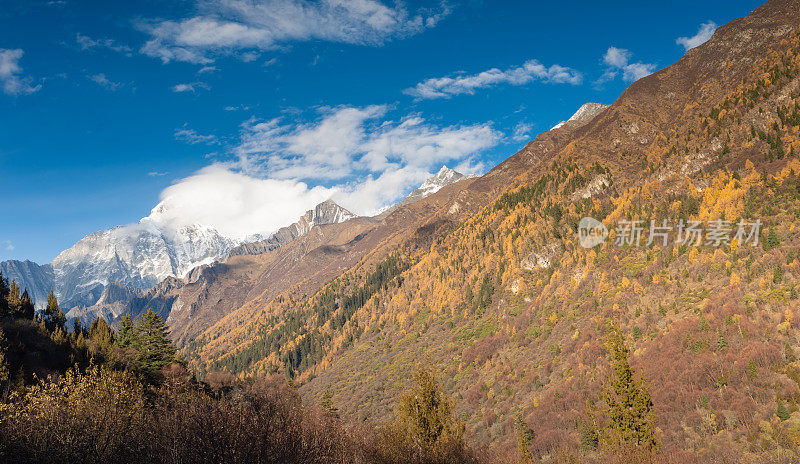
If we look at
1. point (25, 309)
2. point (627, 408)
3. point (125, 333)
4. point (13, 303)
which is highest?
point (13, 303)

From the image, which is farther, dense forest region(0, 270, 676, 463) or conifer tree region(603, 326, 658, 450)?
conifer tree region(603, 326, 658, 450)

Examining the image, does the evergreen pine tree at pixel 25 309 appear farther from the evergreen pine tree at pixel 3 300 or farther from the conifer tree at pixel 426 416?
the conifer tree at pixel 426 416

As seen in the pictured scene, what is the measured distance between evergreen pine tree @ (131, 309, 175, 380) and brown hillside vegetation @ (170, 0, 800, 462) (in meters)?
47.1

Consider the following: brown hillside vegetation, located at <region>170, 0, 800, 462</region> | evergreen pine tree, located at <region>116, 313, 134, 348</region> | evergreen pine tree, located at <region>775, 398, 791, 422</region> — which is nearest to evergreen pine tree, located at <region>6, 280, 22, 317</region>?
evergreen pine tree, located at <region>116, 313, 134, 348</region>

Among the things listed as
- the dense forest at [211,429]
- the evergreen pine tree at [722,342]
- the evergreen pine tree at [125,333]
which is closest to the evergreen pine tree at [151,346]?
the evergreen pine tree at [125,333]

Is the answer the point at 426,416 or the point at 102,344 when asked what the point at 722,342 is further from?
the point at 102,344

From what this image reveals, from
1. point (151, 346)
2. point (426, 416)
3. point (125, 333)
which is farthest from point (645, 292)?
point (125, 333)

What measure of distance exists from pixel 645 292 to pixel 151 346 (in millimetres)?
93604

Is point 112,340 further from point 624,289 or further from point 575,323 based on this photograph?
point 624,289

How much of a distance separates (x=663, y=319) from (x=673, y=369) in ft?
58.6

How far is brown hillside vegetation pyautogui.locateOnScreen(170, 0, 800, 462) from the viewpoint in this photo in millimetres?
43875

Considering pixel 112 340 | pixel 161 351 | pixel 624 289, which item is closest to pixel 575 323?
pixel 624 289

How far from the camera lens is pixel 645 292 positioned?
76.2 m

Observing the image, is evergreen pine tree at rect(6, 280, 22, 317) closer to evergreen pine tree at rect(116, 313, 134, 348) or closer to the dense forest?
evergreen pine tree at rect(116, 313, 134, 348)
